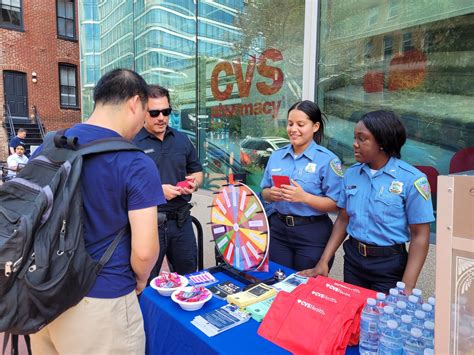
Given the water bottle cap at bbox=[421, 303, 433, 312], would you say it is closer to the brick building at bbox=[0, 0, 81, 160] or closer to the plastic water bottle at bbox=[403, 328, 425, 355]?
the plastic water bottle at bbox=[403, 328, 425, 355]

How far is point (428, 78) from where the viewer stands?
3133 mm

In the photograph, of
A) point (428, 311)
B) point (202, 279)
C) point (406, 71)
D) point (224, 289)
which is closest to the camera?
point (428, 311)

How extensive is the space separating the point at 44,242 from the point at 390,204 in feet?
4.87

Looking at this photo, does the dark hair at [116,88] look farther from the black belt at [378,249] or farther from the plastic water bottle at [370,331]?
the black belt at [378,249]

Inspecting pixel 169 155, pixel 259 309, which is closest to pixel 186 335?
pixel 259 309

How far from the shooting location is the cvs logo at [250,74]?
4.33 metres

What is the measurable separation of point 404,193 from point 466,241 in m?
0.98

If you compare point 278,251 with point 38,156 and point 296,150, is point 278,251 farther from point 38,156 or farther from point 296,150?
point 38,156

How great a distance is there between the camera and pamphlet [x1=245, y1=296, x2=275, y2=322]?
56.1 inches

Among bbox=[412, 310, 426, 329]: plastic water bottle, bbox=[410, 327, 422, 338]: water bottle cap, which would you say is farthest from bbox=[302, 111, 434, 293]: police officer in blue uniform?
bbox=[410, 327, 422, 338]: water bottle cap

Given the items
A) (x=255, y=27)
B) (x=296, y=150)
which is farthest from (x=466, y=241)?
(x=255, y=27)

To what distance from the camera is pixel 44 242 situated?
1.10m

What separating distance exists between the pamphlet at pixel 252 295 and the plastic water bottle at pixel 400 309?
1.96 ft

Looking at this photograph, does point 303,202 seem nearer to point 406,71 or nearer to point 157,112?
point 157,112
